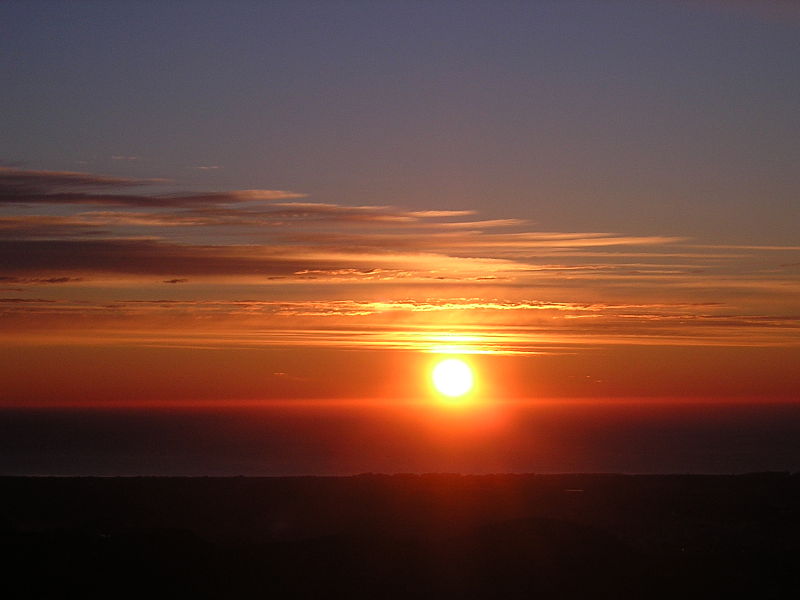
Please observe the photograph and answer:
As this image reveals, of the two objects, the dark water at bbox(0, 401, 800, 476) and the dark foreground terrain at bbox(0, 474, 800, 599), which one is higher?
the dark water at bbox(0, 401, 800, 476)

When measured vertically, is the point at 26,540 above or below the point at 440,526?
below

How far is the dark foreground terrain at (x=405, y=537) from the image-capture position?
607 inches

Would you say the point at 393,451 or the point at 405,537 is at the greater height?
the point at 393,451

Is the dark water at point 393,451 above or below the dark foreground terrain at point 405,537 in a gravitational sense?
above

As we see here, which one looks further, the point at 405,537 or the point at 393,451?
the point at 393,451

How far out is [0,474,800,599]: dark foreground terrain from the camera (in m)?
15.4

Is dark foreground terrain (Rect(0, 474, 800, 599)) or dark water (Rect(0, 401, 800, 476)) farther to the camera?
dark water (Rect(0, 401, 800, 476))

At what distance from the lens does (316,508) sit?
24219 mm

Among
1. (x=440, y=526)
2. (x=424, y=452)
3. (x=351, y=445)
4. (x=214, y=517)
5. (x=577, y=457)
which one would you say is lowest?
(x=440, y=526)

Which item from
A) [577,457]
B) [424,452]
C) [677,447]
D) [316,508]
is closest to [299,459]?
[424,452]

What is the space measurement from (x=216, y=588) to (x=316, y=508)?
9239 mm

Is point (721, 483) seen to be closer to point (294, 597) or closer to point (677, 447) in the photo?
point (294, 597)

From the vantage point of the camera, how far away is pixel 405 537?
61.6ft

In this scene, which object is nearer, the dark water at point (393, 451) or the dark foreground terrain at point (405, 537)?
the dark foreground terrain at point (405, 537)
